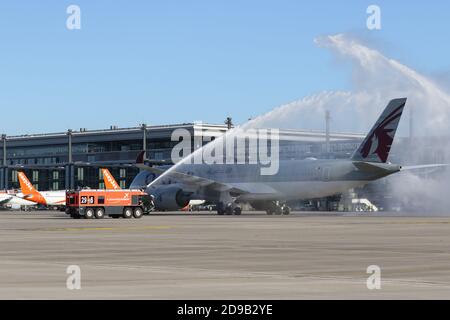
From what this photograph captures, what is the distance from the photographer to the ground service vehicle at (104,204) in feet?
283

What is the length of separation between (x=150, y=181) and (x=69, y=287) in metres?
88.5

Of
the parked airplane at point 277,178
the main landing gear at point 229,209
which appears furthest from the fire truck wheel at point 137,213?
the main landing gear at point 229,209

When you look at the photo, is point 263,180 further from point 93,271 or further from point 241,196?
point 93,271

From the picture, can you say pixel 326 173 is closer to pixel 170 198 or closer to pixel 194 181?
pixel 194 181

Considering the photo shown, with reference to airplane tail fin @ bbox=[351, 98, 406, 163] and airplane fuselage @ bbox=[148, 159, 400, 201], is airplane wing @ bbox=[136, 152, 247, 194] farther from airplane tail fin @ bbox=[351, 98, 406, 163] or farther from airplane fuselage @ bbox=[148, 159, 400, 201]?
airplane tail fin @ bbox=[351, 98, 406, 163]

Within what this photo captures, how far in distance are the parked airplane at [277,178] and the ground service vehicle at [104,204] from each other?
7.67 meters

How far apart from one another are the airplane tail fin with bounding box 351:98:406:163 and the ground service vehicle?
22.7m

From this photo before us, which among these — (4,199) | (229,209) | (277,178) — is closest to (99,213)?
(229,209)

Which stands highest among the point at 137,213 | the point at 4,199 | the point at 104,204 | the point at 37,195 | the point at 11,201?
the point at 104,204

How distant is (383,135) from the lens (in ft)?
288

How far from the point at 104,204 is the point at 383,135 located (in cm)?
2744

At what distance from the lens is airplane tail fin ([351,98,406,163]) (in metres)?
87.2

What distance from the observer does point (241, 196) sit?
99688mm
